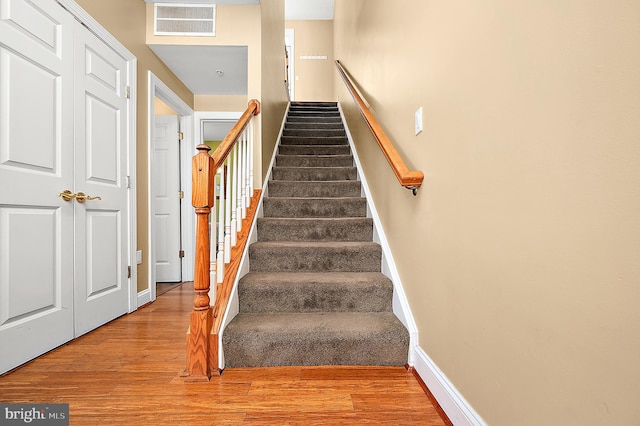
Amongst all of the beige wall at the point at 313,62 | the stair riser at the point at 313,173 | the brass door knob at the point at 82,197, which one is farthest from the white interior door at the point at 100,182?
the beige wall at the point at 313,62

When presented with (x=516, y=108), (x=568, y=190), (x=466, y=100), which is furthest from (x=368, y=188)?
(x=568, y=190)

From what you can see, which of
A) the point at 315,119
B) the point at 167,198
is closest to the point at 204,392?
the point at 167,198

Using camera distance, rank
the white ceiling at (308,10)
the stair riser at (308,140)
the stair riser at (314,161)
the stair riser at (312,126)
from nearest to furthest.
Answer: the stair riser at (314,161), the stair riser at (308,140), the stair riser at (312,126), the white ceiling at (308,10)

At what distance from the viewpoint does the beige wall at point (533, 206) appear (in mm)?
569

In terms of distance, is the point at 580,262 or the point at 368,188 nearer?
the point at 580,262

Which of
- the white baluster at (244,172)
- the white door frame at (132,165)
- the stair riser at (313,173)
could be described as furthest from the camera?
the stair riser at (313,173)

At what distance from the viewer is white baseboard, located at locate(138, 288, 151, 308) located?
8.61 feet

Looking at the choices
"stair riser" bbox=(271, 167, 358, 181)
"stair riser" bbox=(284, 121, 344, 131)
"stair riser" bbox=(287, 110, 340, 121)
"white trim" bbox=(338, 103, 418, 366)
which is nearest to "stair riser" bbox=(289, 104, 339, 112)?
"stair riser" bbox=(287, 110, 340, 121)

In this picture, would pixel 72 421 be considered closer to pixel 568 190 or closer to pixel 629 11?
pixel 568 190

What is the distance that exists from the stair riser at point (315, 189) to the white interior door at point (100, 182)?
119 cm

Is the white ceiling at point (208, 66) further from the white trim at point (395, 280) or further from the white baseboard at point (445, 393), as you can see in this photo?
the white baseboard at point (445, 393)

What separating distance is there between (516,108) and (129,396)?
175 centimetres

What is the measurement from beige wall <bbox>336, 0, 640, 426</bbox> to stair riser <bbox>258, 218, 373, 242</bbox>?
2.99 ft

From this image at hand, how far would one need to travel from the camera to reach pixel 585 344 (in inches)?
24.9
